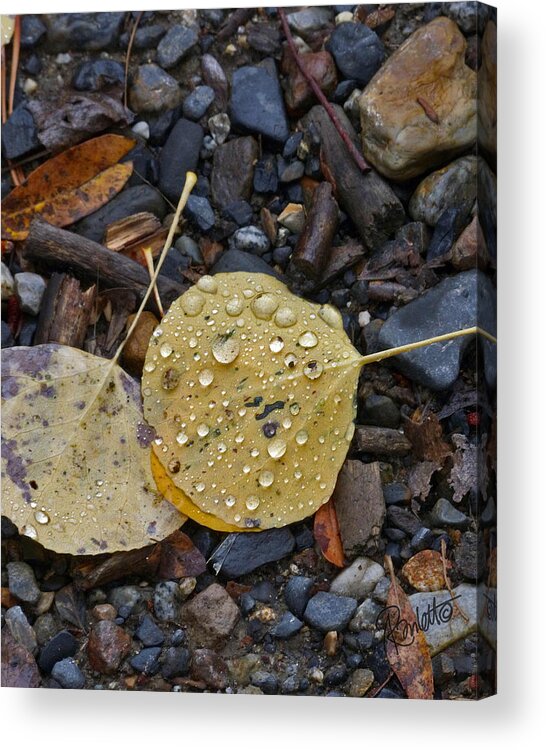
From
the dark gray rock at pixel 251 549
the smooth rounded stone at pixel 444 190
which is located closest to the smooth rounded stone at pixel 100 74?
the smooth rounded stone at pixel 444 190

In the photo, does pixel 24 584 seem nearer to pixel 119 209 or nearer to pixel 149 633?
pixel 149 633

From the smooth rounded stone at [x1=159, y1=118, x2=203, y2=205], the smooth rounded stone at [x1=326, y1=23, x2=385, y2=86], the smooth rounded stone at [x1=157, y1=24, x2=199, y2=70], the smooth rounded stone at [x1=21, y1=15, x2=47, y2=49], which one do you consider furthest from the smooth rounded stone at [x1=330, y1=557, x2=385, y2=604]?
the smooth rounded stone at [x1=21, y1=15, x2=47, y2=49]

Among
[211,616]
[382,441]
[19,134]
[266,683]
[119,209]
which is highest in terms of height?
[19,134]

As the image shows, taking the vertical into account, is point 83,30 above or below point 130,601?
above

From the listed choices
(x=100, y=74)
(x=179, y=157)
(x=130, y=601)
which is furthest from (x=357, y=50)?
(x=130, y=601)

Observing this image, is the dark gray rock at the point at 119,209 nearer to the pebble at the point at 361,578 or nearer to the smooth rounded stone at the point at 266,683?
the pebble at the point at 361,578

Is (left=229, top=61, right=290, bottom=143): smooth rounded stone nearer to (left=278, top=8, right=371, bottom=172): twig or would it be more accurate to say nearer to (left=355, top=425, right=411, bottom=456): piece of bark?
(left=278, top=8, right=371, bottom=172): twig
